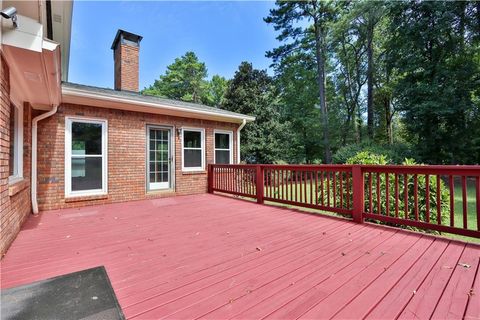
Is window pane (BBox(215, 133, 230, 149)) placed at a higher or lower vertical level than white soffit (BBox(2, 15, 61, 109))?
lower

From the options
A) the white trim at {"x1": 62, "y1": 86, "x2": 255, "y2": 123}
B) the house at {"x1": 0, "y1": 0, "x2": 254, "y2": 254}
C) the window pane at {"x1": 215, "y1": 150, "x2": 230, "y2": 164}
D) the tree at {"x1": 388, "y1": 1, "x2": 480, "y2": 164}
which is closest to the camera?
the house at {"x1": 0, "y1": 0, "x2": 254, "y2": 254}

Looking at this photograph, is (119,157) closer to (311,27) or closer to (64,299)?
(64,299)

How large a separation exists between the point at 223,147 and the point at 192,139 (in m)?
1.17

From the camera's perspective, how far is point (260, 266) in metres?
2.25

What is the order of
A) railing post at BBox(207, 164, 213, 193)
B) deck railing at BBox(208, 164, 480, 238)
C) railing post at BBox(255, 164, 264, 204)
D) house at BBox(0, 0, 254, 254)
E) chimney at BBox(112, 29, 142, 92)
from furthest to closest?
1. chimney at BBox(112, 29, 142, 92)
2. railing post at BBox(207, 164, 213, 193)
3. railing post at BBox(255, 164, 264, 204)
4. deck railing at BBox(208, 164, 480, 238)
5. house at BBox(0, 0, 254, 254)

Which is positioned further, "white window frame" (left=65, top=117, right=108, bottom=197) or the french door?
the french door

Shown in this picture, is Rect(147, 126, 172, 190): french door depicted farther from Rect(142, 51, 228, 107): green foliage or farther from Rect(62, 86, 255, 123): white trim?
Rect(142, 51, 228, 107): green foliage

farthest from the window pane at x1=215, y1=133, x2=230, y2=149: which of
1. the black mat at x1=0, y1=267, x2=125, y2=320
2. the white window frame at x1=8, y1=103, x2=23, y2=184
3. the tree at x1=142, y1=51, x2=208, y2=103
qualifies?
the tree at x1=142, y1=51, x2=208, y2=103

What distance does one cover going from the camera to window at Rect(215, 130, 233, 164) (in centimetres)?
765

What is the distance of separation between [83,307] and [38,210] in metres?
4.36

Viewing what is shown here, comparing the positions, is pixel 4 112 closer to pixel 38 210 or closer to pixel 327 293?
pixel 38 210

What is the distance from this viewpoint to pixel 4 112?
2.55 m

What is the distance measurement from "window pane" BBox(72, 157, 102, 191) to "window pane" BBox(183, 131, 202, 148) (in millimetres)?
2255

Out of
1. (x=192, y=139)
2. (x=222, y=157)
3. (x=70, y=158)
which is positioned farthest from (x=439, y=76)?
(x=70, y=158)
